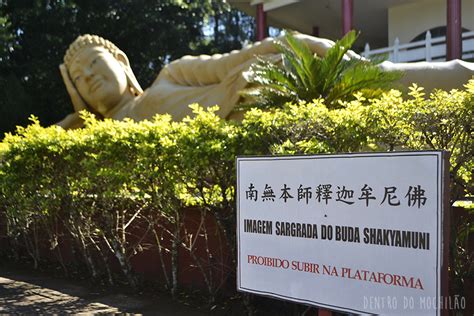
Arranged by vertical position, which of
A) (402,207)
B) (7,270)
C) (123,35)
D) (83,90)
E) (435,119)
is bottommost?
(7,270)

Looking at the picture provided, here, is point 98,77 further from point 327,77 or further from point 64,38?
point 64,38

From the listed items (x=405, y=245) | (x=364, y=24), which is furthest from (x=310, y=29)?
(x=405, y=245)

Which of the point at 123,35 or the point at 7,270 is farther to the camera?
the point at 123,35

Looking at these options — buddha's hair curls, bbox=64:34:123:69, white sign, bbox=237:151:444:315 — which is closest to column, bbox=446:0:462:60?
buddha's hair curls, bbox=64:34:123:69

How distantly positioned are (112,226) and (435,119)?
367 cm

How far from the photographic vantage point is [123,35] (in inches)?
826

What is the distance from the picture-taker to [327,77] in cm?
698

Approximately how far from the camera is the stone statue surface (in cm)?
1004

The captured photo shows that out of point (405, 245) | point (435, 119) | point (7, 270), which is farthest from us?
point (7, 270)

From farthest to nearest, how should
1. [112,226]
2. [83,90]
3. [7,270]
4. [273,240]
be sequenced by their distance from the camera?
[83,90]
[7,270]
[112,226]
[273,240]

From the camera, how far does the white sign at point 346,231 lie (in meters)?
2.93

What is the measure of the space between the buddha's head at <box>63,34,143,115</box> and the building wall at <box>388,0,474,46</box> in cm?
895

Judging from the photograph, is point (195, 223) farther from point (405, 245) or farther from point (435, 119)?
point (405, 245)

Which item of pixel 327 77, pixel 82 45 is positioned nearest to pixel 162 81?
pixel 82 45
